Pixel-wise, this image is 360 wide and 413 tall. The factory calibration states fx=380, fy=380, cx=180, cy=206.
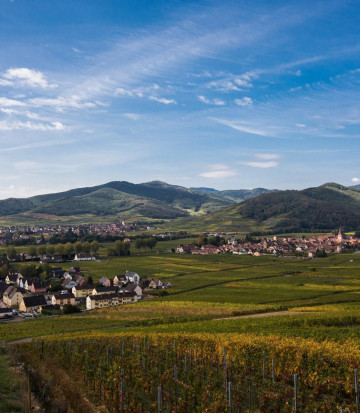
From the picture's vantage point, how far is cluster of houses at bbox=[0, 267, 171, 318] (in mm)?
68744

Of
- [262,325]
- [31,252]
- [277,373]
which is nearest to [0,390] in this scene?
[277,373]

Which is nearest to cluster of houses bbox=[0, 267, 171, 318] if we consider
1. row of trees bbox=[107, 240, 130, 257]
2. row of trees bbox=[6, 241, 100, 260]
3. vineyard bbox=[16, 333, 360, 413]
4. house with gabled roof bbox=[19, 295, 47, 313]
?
house with gabled roof bbox=[19, 295, 47, 313]

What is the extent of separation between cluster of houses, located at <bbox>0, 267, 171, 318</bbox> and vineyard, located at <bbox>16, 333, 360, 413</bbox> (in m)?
40.5

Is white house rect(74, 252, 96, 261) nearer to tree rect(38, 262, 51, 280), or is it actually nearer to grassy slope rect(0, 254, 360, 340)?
grassy slope rect(0, 254, 360, 340)

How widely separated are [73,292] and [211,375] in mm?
66612

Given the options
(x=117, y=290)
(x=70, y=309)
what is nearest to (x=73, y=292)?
(x=117, y=290)

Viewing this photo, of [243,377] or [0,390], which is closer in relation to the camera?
[0,390]

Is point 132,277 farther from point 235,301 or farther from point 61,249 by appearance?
point 61,249

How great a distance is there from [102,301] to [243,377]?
2169 inches

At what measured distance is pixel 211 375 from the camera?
815 inches

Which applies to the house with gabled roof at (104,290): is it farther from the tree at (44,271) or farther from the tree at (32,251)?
the tree at (32,251)

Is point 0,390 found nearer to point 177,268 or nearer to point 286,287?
point 286,287

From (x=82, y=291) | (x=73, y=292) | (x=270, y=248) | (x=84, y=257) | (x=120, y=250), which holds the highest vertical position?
(x=120, y=250)

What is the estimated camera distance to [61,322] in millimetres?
53406
